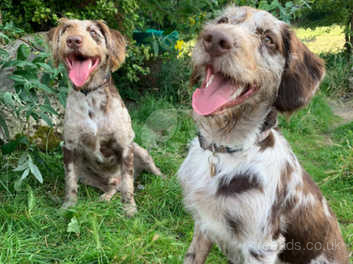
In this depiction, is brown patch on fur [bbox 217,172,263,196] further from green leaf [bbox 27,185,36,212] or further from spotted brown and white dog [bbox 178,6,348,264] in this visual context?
green leaf [bbox 27,185,36,212]

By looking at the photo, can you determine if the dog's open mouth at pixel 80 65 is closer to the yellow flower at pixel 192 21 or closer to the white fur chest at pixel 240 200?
the yellow flower at pixel 192 21

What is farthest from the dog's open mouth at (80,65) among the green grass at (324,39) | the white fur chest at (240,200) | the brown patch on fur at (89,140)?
the green grass at (324,39)

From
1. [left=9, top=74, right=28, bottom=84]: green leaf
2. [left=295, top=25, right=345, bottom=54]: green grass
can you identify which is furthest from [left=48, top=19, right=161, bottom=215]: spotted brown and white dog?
[left=295, top=25, right=345, bottom=54]: green grass

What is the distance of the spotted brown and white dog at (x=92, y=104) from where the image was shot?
318cm

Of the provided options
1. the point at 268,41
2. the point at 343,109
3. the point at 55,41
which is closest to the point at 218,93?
the point at 268,41

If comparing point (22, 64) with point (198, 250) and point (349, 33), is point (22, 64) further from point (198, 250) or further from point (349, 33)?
point (349, 33)

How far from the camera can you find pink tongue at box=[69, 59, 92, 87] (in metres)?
3.13

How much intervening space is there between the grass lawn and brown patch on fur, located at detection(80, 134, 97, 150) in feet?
1.67

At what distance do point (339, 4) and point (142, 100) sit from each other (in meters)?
6.56

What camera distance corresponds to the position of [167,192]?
3.75 m

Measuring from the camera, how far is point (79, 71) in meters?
3.21

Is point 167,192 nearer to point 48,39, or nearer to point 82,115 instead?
point 82,115

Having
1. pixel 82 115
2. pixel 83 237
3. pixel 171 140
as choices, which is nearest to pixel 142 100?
pixel 171 140

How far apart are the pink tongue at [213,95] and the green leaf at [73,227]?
4.95ft
